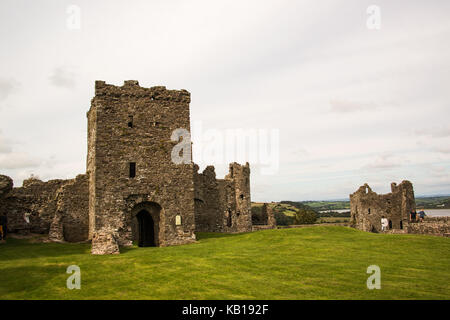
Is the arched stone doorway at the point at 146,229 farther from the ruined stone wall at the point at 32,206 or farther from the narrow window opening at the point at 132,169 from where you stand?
the ruined stone wall at the point at 32,206

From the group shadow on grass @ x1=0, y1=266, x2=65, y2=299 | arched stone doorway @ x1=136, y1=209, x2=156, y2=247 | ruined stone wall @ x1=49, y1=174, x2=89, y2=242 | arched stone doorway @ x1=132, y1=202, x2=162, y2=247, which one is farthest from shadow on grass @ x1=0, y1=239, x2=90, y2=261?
arched stone doorway @ x1=136, y1=209, x2=156, y2=247

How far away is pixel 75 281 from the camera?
11781 mm

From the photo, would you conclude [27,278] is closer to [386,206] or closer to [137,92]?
[137,92]

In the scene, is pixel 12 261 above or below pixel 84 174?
below

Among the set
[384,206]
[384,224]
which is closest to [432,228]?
[384,224]

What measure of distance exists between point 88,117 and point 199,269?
60.3 ft

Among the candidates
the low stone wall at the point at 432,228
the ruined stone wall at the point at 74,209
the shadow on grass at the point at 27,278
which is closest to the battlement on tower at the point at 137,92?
the ruined stone wall at the point at 74,209

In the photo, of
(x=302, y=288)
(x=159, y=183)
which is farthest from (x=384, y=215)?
(x=302, y=288)

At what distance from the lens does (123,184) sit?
23.5 m

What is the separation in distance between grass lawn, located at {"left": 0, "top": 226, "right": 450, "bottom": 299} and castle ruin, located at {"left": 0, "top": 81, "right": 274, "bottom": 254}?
153 inches

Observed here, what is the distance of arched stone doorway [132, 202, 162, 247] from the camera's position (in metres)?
24.6

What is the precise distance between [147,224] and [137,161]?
558 centimetres
